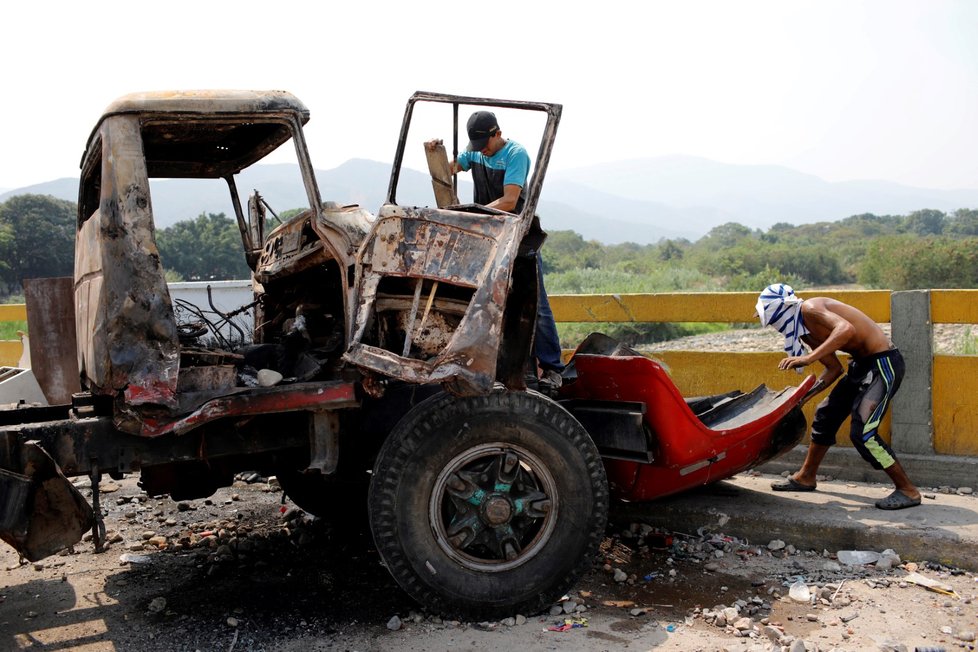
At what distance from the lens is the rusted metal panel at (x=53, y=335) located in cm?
529

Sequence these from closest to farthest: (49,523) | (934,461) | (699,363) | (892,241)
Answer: (49,523), (934,461), (699,363), (892,241)

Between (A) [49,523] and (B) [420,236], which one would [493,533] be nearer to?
(B) [420,236]

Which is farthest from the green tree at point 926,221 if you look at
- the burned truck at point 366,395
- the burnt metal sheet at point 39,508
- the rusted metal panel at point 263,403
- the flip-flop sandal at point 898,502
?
the burnt metal sheet at point 39,508

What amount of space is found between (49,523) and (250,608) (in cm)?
105

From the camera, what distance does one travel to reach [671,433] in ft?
15.2

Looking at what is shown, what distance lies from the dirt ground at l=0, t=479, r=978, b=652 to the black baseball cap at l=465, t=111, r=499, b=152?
8.13ft

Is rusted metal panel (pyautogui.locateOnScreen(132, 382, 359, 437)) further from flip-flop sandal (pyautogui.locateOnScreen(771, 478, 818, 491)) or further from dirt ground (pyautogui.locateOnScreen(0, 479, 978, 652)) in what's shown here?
flip-flop sandal (pyautogui.locateOnScreen(771, 478, 818, 491))

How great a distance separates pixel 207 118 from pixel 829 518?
3.96 metres

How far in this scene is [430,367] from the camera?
3805 mm

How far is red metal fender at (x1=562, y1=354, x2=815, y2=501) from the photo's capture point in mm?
4621

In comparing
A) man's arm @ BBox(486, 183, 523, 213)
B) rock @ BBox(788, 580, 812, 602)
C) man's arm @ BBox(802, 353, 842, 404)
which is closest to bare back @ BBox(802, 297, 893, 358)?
man's arm @ BBox(802, 353, 842, 404)

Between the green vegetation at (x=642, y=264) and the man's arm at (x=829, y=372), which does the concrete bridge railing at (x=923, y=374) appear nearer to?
the man's arm at (x=829, y=372)

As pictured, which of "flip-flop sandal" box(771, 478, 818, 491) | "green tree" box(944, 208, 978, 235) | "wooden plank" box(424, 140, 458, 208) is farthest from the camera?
"green tree" box(944, 208, 978, 235)

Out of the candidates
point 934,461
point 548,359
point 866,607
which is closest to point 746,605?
point 866,607
